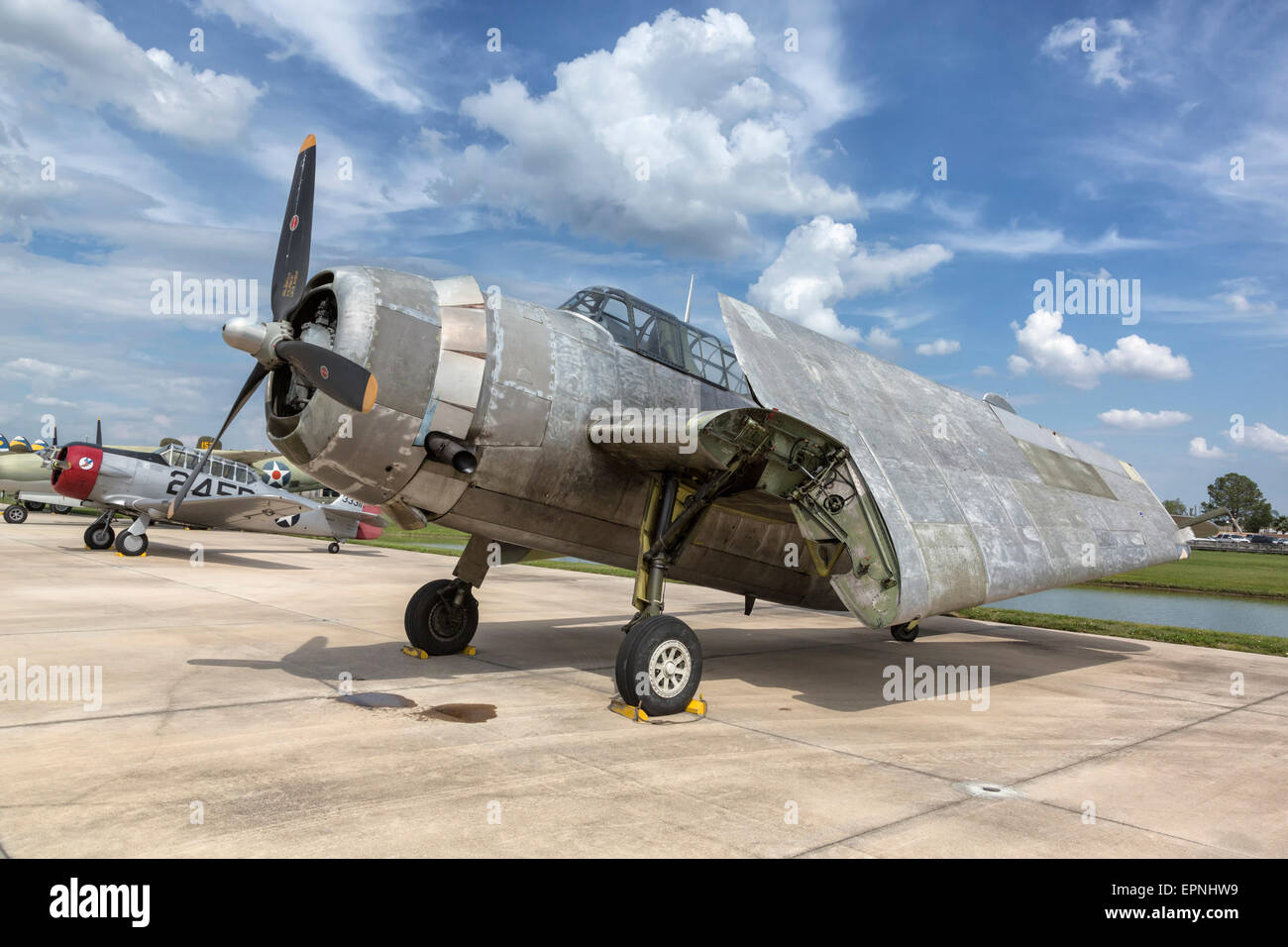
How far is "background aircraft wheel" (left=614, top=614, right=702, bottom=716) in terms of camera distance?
22.2ft

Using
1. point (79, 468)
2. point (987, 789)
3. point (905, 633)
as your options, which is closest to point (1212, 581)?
point (905, 633)

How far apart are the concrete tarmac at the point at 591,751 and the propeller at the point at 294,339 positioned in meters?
2.61

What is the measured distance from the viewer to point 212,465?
25.5m

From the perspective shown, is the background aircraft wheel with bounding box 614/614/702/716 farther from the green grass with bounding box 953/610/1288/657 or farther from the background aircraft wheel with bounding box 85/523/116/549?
the background aircraft wheel with bounding box 85/523/116/549

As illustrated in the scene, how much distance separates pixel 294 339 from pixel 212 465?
71.1ft

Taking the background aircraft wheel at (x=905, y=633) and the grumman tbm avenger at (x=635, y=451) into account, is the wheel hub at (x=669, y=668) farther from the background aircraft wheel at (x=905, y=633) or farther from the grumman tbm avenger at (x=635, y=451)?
the background aircraft wheel at (x=905, y=633)

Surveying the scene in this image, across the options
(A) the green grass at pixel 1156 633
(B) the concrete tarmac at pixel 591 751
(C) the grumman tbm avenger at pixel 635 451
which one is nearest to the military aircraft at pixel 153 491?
(B) the concrete tarmac at pixel 591 751

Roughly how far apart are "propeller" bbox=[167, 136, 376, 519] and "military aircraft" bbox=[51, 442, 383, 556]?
641 inches

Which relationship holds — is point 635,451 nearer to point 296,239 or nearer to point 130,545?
point 296,239

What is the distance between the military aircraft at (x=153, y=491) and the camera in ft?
78.2
